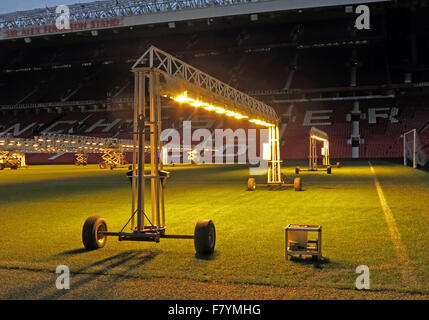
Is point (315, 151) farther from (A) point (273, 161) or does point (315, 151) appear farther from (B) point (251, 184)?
(B) point (251, 184)

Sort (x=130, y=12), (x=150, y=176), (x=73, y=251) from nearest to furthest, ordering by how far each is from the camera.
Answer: (x=73, y=251) < (x=150, y=176) < (x=130, y=12)

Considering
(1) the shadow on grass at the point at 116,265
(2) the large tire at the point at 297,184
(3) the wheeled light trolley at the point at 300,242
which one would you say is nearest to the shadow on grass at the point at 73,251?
(1) the shadow on grass at the point at 116,265

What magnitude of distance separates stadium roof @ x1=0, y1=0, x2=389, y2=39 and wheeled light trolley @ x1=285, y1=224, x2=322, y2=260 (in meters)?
42.6

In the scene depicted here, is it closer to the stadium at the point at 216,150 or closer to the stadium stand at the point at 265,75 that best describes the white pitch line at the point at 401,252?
the stadium at the point at 216,150

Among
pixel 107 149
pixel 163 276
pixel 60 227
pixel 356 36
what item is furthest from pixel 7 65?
pixel 163 276

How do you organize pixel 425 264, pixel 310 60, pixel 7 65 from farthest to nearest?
pixel 7 65 → pixel 310 60 → pixel 425 264

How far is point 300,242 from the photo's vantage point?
6.83 m

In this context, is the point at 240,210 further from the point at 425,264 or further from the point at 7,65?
the point at 7,65

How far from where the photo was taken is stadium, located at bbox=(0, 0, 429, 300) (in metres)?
6.34

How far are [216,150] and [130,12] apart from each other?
70.0 feet

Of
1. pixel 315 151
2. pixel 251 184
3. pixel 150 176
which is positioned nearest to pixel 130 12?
pixel 315 151

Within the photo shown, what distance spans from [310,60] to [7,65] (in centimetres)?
4874
